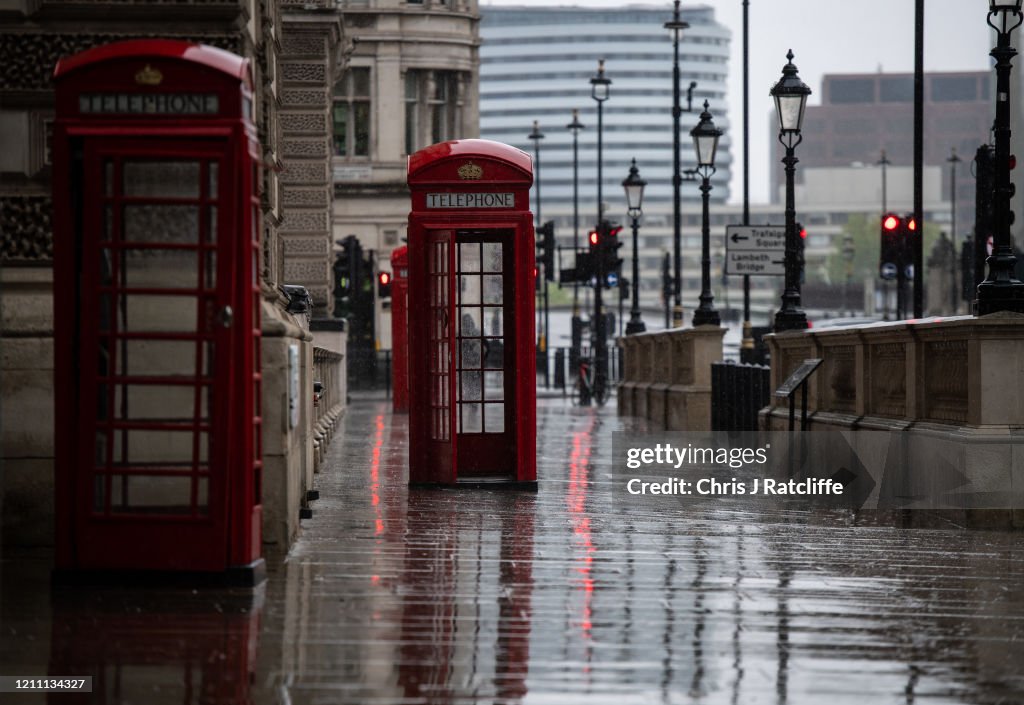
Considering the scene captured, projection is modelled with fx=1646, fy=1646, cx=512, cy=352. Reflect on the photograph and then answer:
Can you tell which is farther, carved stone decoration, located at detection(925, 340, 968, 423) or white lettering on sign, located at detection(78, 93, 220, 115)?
carved stone decoration, located at detection(925, 340, 968, 423)

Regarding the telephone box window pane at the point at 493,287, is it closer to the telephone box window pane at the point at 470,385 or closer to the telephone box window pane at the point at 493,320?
the telephone box window pane at the point at 493,320

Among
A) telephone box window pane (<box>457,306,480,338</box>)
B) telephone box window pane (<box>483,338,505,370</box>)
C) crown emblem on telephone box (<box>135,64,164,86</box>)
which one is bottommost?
telephone box window pane (<box>483,338,505,370</box>)

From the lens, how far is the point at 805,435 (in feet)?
55.2

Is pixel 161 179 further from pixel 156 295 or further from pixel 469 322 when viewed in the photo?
pixel 469 322

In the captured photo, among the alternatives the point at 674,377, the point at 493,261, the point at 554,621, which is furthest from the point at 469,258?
the point at 674,377

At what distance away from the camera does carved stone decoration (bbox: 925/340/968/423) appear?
41.6 feet

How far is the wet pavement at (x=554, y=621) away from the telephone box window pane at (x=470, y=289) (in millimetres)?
2755

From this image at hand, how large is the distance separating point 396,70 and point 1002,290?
45.2 meters

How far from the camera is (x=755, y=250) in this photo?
28.5 m

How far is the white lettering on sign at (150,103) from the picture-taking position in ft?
25.8

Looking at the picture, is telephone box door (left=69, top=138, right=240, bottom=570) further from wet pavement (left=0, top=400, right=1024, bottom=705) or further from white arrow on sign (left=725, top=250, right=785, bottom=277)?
white arrow on sign (left=725, top=250, right=785, bottom=277)

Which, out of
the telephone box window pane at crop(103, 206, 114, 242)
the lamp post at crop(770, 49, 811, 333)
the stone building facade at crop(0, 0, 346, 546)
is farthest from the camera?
the lamp post at crop(770, 49, 811, 333)

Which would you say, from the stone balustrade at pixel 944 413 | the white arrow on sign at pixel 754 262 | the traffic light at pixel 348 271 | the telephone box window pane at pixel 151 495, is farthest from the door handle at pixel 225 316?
the traffic light at pixel 348 271

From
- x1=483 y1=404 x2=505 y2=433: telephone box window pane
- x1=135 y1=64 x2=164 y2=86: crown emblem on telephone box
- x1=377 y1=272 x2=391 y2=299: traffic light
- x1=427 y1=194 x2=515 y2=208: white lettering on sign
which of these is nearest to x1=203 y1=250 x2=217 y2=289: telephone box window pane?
x1=135 y1=64 x2=164 y2=86: crown emblem on telephone box
